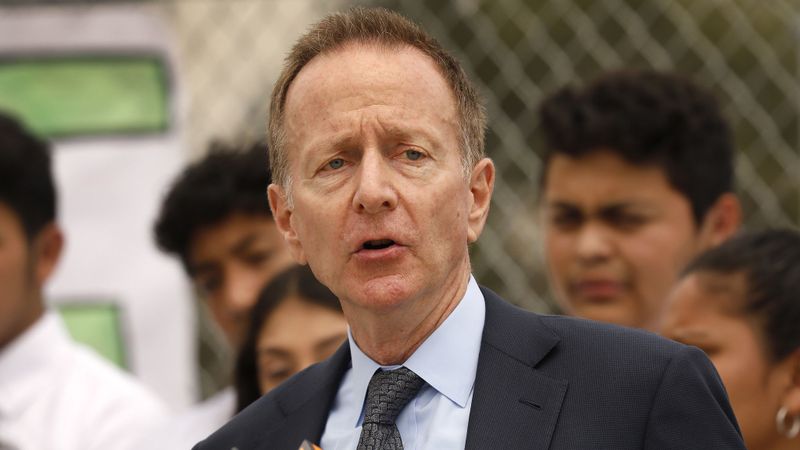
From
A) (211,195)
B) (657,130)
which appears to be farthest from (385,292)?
(211,195)

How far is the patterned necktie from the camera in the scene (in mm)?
1750

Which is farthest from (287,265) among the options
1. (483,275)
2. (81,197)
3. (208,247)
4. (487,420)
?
(487,420)

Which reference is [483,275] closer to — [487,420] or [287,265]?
[287,265]

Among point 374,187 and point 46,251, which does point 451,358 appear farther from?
point 46,251

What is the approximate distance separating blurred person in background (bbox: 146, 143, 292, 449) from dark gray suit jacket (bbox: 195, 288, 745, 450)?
5.30 ft

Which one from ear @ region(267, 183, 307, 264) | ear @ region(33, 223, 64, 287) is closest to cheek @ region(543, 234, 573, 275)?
ear @ region(267, 183, 307, 264)

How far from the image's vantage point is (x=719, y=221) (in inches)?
123

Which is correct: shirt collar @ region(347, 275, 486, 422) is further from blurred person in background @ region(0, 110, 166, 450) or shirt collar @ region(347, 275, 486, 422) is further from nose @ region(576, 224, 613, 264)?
blurred person in background @ region(0, 110, 166, 450)

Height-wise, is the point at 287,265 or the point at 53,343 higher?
the point at 287,265

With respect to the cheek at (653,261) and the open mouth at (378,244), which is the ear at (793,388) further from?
the open mouth at (378,244)

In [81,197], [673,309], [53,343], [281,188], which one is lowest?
[53,343]

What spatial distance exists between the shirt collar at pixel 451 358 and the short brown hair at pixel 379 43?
21 centimetres

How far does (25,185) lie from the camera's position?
3.70m

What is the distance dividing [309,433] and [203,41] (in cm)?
279
